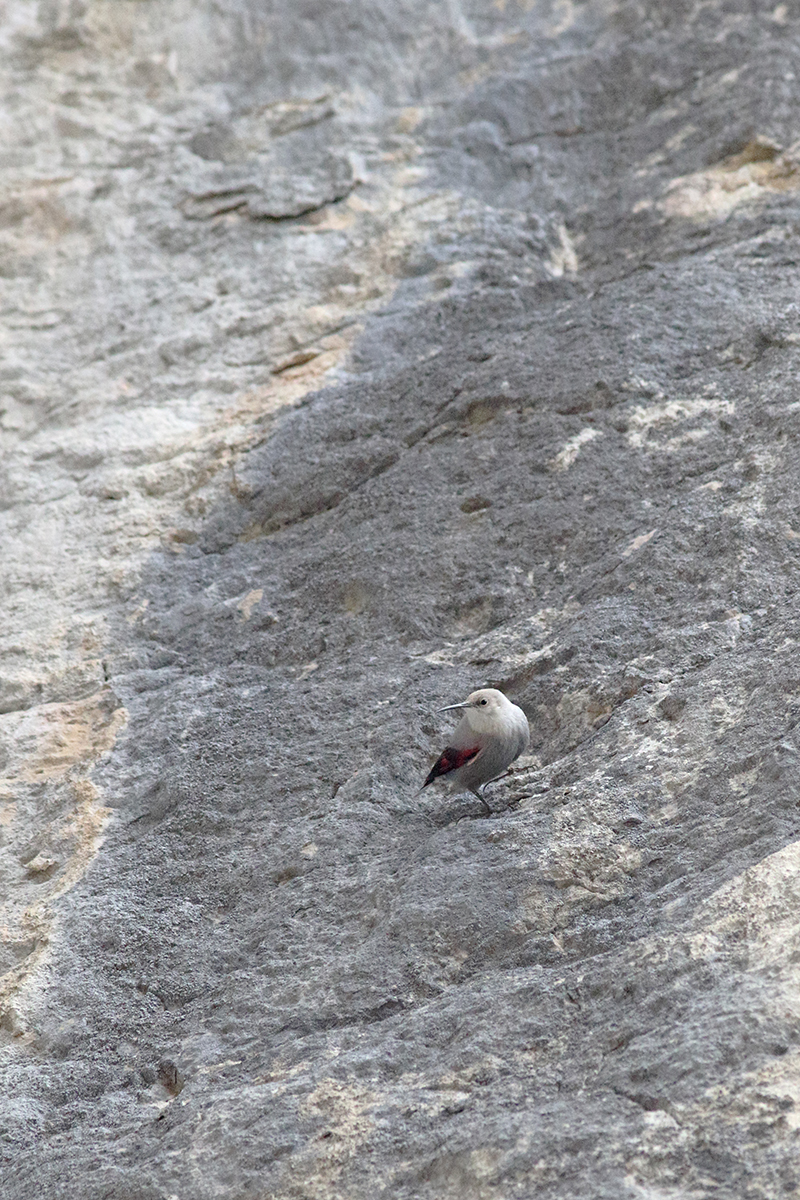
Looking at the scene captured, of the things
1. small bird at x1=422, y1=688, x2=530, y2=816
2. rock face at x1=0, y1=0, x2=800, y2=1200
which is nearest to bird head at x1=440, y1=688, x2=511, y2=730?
small bird at x1=422, y1=688, x2=530, y2=816

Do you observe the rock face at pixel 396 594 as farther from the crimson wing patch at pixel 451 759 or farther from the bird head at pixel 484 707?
the bird head at pixel 484 707

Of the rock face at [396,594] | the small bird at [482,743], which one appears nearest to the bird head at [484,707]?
the small bird at [482,743]

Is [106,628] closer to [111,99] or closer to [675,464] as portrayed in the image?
[675,464]

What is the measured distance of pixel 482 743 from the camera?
→ 3510 mm

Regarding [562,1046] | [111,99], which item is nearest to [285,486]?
[562,1046]

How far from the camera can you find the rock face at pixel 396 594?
9.22 ft

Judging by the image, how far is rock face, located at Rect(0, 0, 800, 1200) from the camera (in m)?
2.81

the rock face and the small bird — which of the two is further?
the small bird

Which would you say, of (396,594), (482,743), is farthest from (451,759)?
(396,594)

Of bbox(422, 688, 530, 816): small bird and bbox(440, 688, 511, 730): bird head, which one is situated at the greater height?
bbox(440, 688, 511, 730): bird head

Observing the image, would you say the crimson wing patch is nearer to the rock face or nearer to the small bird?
the small bird

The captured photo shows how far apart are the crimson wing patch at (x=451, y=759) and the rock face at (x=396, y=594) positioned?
16 cm

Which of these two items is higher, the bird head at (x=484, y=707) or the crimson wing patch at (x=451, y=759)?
the bird head at (x=484, y=707)

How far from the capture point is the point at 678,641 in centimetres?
378
